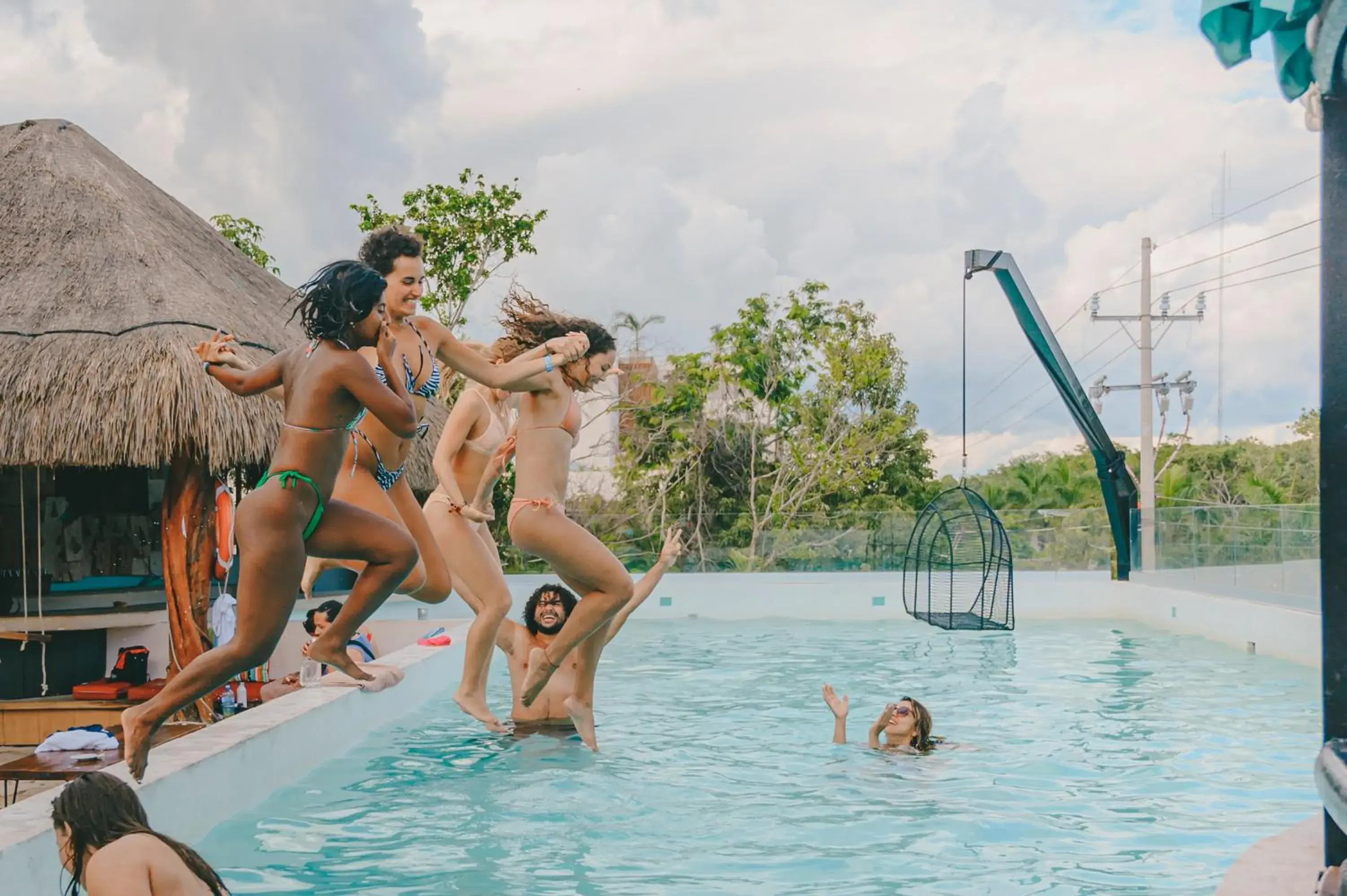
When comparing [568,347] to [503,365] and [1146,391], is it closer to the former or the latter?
[503,365]

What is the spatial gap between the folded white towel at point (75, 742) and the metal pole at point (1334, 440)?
571 centimetres

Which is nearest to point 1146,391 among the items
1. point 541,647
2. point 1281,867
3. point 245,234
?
point 245,234

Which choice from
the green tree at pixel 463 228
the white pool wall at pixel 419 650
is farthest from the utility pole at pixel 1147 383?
the green tree at pixel 463 228

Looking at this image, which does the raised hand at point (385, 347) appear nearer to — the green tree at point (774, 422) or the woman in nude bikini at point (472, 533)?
the woman in nude bikini at point (472, 533)

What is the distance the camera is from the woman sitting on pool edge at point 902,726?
8.53 meters

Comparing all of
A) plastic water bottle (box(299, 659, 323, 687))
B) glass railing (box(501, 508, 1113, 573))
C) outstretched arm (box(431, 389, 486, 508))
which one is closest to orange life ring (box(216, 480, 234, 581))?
plastic water bottle (box(299, 659, 323, 687))

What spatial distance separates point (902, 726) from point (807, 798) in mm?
1244

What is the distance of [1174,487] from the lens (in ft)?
109

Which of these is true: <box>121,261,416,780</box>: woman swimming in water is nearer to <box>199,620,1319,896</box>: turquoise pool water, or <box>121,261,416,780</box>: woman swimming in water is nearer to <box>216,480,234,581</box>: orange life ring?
<box>199,620,1319,896</box>: turquoise pool water

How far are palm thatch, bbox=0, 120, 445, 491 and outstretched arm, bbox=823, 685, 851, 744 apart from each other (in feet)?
14.4

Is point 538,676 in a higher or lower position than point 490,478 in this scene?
lower

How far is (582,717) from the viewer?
731cm

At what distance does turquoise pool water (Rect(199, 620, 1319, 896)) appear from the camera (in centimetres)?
604

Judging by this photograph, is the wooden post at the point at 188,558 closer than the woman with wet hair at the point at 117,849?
No
